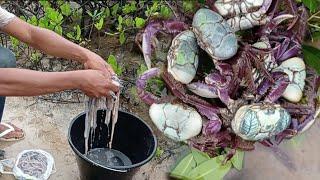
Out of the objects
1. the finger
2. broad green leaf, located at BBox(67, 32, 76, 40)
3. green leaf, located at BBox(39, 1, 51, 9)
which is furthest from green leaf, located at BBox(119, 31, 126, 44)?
the finger

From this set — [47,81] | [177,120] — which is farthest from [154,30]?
[47,81]

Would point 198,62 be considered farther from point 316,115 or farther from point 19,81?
point 19,81

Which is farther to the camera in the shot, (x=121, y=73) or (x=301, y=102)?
(x=121, y=73)

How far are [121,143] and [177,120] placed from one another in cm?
32

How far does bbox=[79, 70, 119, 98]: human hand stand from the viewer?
2121 mm

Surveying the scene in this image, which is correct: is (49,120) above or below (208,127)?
below

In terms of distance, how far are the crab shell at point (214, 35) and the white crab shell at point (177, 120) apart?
1.03 feet

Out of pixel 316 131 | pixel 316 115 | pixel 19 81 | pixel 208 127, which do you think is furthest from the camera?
pixel 316 131

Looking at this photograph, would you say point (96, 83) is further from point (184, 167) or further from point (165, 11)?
point (165, 11)

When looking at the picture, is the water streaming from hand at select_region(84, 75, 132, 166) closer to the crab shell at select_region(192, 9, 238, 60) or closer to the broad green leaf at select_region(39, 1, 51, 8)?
the crab shell at select_region(192, 9, 238, 60)

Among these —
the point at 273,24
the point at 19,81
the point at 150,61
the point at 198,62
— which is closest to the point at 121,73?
the point at 150,61

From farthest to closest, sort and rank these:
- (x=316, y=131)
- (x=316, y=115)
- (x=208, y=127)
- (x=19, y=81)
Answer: (x=316, y=131) < (x=316, y=115) < (x=208, y=127) < (x=19, y=81)

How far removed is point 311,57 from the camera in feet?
9.71

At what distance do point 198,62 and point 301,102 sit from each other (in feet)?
1.91
